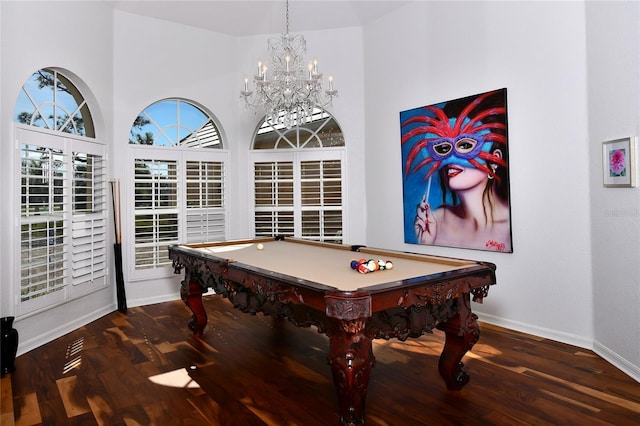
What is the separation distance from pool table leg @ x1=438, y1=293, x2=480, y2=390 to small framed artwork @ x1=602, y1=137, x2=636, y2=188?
140 cm

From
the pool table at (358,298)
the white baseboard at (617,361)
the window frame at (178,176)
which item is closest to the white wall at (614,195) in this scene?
the white baseboard at (617,361)

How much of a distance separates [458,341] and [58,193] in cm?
365

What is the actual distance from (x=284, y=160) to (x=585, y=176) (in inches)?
136

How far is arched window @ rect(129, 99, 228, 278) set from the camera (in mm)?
5020

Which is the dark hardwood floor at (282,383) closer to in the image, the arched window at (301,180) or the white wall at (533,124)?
the white wall at (533,124)

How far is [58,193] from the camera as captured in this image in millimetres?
3918

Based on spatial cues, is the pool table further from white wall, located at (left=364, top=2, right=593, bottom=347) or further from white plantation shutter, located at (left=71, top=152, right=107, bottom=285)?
white plantation shutter, located at (left=71, top=152, right=107, bottom=285)

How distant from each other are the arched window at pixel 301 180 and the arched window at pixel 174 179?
1.83 feet

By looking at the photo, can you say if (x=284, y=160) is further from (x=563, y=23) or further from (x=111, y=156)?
(x=563, y=23)

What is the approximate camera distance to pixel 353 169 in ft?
17.9

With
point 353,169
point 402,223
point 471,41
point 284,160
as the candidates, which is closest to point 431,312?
point 402,223

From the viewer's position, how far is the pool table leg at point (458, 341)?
2570 mm

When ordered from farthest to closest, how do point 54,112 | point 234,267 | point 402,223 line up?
point 402,223 < point 54,112 < point 234,267

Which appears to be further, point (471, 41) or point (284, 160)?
point (284, 160)
